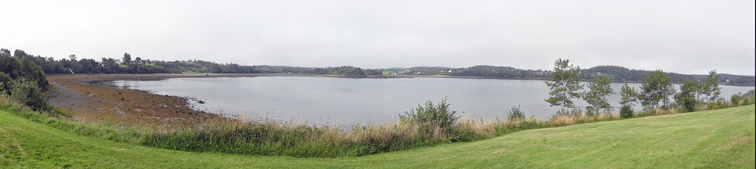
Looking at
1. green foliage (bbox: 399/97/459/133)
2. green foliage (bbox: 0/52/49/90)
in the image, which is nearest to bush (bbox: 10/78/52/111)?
green foliage (bbox: 399/97/459/133)

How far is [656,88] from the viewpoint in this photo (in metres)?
32.8

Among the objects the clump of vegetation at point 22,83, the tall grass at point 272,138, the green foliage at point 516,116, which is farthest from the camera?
the green foliage at point 516,116

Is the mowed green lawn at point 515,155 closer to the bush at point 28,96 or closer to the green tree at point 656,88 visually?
the bush at point 28,96

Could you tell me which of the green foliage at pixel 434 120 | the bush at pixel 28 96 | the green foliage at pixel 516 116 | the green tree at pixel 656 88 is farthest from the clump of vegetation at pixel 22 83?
the green tree at pixel 656 88

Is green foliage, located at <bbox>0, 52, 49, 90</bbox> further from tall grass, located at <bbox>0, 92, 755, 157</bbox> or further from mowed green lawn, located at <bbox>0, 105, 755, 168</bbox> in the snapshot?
mowed green lawn, located at <bbox>0, 105, 755, 168</bbox>

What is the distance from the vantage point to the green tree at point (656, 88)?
31953mm

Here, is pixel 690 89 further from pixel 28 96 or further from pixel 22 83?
pixel 22 83

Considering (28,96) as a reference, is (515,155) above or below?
below

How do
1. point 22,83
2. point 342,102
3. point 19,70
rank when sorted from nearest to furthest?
point 22,83, point 19,70, point 342,102

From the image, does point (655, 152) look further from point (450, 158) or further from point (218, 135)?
point (218, 135)

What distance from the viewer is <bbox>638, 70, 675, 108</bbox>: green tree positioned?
1258 inches

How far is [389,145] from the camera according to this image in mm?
8039

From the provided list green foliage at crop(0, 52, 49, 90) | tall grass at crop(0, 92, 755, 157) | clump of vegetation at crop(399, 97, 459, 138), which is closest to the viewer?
tall grass at crop(0, 92, 755, 157)

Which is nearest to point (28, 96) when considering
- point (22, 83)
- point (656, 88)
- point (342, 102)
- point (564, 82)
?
point (22, 83)
